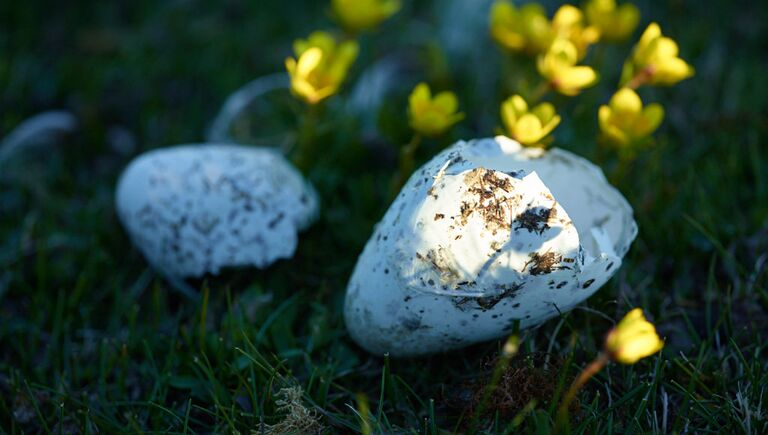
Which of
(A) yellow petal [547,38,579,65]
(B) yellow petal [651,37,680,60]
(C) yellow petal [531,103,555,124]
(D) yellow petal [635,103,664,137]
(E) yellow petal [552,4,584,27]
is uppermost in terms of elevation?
(E) yellow petal [552,4,584,27]

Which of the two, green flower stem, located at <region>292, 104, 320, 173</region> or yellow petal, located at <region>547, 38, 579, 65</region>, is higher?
yellow petal, located at <region>547, 38, 579, 65</region>

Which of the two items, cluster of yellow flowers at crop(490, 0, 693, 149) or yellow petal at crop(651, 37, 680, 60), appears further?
yellow petal at crop(651, 37, 680, 60)

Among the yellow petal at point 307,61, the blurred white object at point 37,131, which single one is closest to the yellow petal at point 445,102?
the yellow petal at point 307,61

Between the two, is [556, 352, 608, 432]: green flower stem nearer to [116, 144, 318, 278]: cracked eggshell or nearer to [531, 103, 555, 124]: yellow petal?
[531, 103, 555, 124]: yellow petal

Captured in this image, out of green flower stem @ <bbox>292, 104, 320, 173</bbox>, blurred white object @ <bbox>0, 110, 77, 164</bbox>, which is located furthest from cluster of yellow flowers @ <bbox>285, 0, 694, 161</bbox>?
blurred white object @ <bbox>0, 110, 77, 164</bbox>

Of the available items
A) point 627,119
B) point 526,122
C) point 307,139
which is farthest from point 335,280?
point 627,119

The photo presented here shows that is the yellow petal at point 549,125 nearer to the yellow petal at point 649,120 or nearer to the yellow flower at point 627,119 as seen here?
the yellow flower at point 627,119

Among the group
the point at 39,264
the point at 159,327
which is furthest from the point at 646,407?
the point at 39,264
